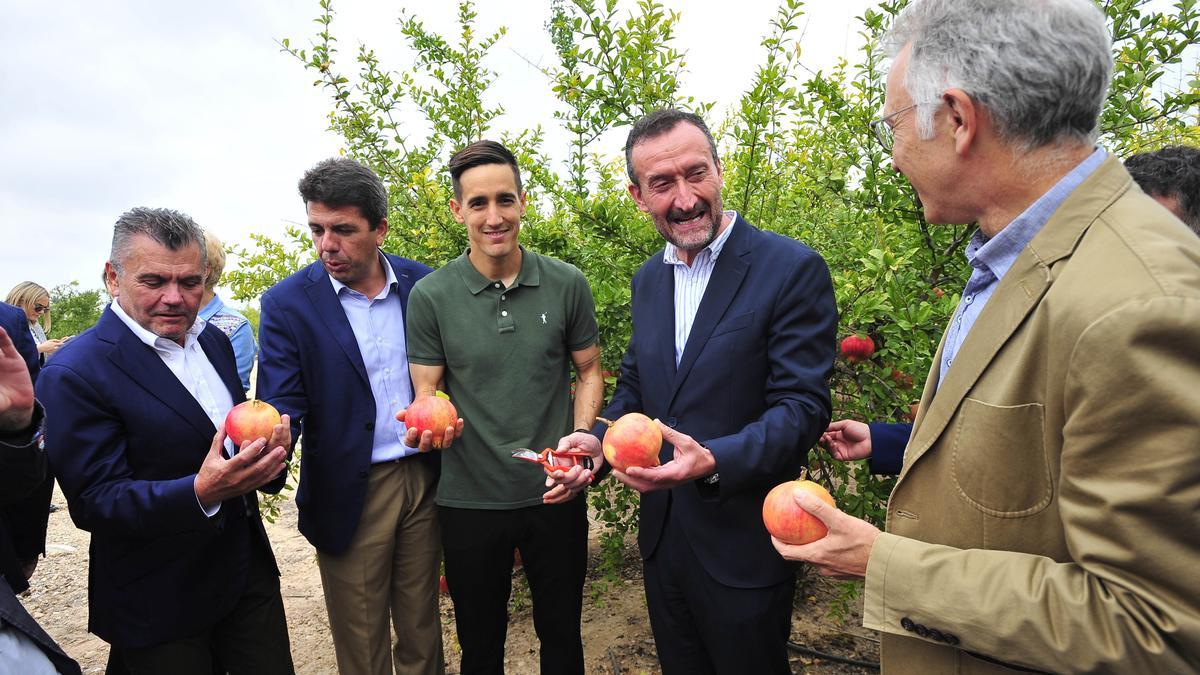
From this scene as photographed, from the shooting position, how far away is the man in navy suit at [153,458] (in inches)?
86.6

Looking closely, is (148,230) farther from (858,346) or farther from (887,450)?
(858,346)

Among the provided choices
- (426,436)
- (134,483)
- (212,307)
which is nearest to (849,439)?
(426,436)

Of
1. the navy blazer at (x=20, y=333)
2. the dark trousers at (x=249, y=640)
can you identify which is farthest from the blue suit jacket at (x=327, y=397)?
the navy blazer at (x=20, y=333)

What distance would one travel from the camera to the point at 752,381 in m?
2.24

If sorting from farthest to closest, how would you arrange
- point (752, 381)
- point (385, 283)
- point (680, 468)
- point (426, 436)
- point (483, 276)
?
1. point (385, 283)
2. point (483, 276)
3. point (426, 436)
4. point (752, 381)
5. point (680, 468)

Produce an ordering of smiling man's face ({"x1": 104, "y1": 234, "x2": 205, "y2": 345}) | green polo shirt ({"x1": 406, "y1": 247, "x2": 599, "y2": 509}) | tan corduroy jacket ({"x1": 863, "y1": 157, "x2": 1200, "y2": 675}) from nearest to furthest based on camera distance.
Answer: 1. tan corduroy jacket ({"x1": 863, "y1": 157, "x2": 1200, "y2": 675})
2. smiling man's face ({"x1": 104, "y1": 234, "x2": 205, "y2": 345})
3. green polo shirt ({"x1": 406, "y1": 247, "x2": 599, "y2": 509})

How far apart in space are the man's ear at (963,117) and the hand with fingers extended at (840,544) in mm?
794

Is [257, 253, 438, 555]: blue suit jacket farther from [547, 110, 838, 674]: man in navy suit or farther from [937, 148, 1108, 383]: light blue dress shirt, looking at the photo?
[937, 148, 1108, 383]: light blue dress shirt

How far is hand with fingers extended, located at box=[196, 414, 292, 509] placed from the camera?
7.12ft

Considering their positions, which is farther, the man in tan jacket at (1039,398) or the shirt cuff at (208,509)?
the shirt cuff at (208,509)

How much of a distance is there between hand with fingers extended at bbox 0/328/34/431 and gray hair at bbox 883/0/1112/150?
2357 millimetres

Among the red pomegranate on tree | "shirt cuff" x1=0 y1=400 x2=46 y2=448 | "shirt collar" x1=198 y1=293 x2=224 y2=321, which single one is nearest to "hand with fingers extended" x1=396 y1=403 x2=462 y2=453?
"shirt cuff" x1=0 y1=400 x2=46 y2=448

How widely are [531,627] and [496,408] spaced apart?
7.43 ft

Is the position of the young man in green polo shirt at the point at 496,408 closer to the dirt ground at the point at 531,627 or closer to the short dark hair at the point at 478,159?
the short dark hair at the point at 478,159
